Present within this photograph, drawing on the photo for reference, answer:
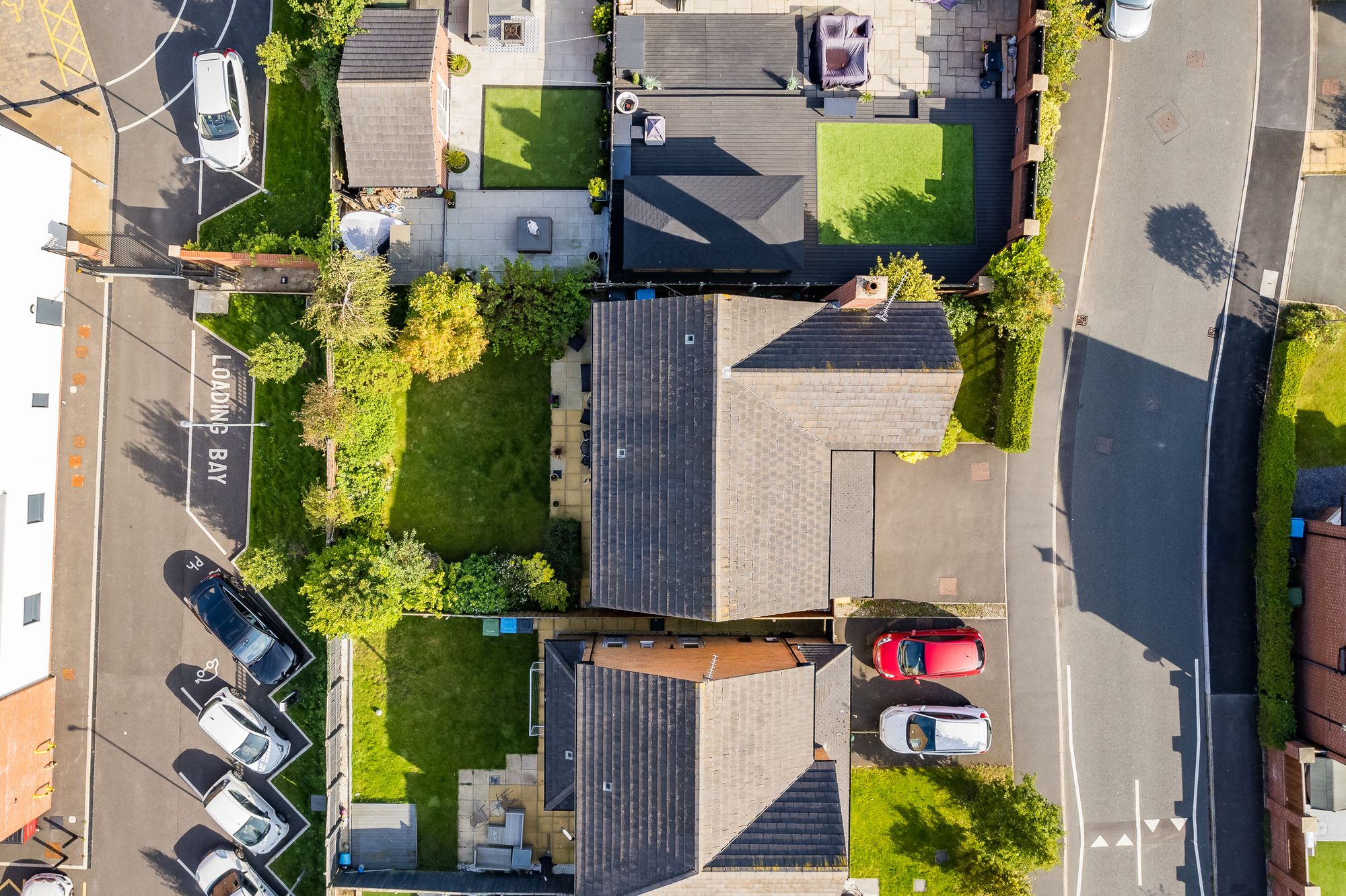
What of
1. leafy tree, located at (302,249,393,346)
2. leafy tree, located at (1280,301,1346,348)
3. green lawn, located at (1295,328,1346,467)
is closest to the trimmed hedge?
green lawn, located at (1295,328,1346,467)

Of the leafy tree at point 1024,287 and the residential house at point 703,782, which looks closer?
the residential house at point 703,782

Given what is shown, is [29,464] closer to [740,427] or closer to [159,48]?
[159,48]

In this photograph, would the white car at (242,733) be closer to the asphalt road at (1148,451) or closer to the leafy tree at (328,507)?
the leafy tree at (328,507)

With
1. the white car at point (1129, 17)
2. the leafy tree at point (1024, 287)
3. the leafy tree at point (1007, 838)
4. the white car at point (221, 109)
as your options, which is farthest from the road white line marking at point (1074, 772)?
the white car at point (221, 109)

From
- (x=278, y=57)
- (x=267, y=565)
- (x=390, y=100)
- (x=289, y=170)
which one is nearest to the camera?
(x=390, y=100)

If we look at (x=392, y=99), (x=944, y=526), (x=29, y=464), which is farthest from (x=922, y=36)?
(x=29, y=464)

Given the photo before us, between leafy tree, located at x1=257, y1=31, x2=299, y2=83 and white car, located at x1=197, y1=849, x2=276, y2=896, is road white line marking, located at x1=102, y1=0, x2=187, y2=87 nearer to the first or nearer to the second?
leafy tree, located at x1=257, y1=31, x2=299, y2=83

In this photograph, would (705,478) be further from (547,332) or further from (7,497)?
(7,497)
